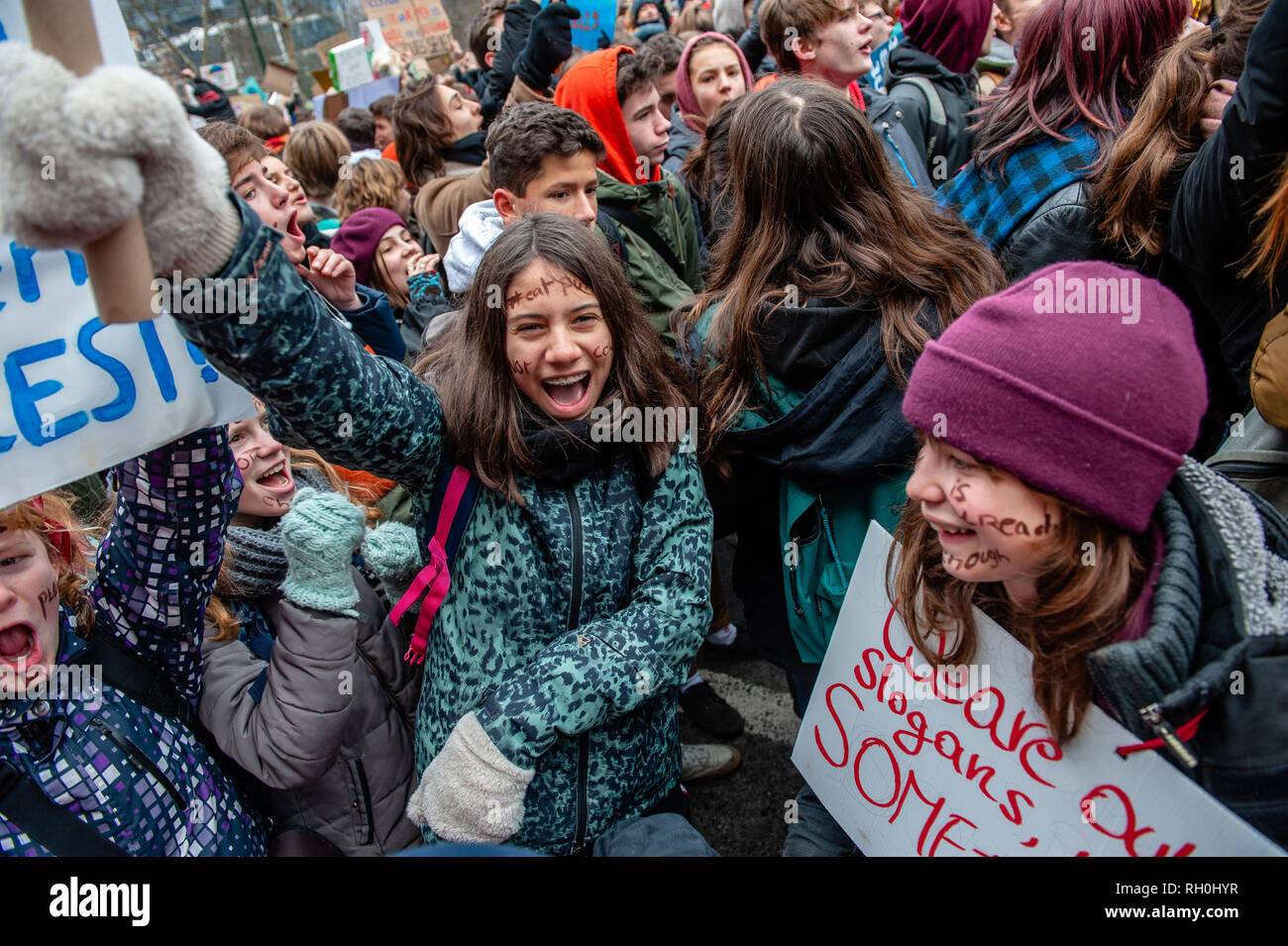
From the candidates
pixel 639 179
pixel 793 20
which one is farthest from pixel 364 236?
pixel 793 20

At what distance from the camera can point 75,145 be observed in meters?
0.89

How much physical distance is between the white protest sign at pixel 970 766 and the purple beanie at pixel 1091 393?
0.32 m

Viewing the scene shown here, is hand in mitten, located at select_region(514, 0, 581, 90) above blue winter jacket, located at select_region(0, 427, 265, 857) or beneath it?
above

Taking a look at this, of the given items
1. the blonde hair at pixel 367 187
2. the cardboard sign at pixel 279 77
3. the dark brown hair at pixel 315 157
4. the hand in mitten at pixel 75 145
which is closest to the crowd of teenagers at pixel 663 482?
the hand in mitten at pixel 75 145

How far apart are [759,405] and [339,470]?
1322 millimetres

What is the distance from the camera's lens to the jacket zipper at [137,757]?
1.49 m

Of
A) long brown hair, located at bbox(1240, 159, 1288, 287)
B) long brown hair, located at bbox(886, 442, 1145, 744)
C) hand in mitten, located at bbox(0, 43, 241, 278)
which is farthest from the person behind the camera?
long brown hair, located at bbox(1240, 159, 1288, 287)

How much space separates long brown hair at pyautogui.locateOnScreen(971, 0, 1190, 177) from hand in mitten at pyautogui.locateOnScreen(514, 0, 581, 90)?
2695mm

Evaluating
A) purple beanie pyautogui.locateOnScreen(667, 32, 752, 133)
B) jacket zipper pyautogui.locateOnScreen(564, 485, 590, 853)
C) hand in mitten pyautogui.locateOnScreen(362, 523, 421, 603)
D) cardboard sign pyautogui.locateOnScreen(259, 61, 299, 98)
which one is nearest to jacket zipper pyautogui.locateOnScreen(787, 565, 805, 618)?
jacket zipper pyautogui.locateOnScreen(564, 485, 590, 853)

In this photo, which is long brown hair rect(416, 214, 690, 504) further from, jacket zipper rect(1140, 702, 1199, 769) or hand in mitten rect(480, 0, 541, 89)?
hand in mitten rect(480, 0, 541, 89)

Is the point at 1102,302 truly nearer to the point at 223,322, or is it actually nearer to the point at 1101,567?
the point at 1101,567

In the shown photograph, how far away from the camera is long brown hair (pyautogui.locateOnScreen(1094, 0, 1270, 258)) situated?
2.03 metres
